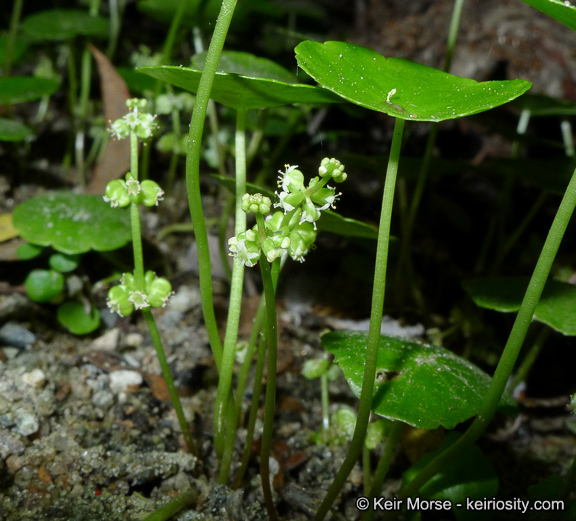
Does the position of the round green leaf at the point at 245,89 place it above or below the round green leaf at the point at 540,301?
above

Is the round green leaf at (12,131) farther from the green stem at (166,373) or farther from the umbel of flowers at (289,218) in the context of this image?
the umbel of flowers at (289,218)

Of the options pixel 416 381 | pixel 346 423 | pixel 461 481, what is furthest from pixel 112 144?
pixel 461 481

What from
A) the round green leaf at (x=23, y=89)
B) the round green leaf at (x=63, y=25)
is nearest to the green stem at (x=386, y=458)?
the round green leaf at (x=23, y=89)

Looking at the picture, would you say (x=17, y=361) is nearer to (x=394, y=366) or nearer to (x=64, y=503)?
(x=64, y=503)

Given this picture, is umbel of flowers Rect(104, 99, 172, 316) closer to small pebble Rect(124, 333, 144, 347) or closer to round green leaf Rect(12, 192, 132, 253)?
round green leaf Rect(12, 192, 132, 253)

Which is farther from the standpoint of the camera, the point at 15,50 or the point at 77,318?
the point at 15,50

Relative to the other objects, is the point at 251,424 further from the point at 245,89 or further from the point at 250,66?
the point at 250,66

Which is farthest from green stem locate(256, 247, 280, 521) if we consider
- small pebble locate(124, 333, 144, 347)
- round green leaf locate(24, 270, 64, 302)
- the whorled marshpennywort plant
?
round green leaf locate(24, 270, 64, 302)
